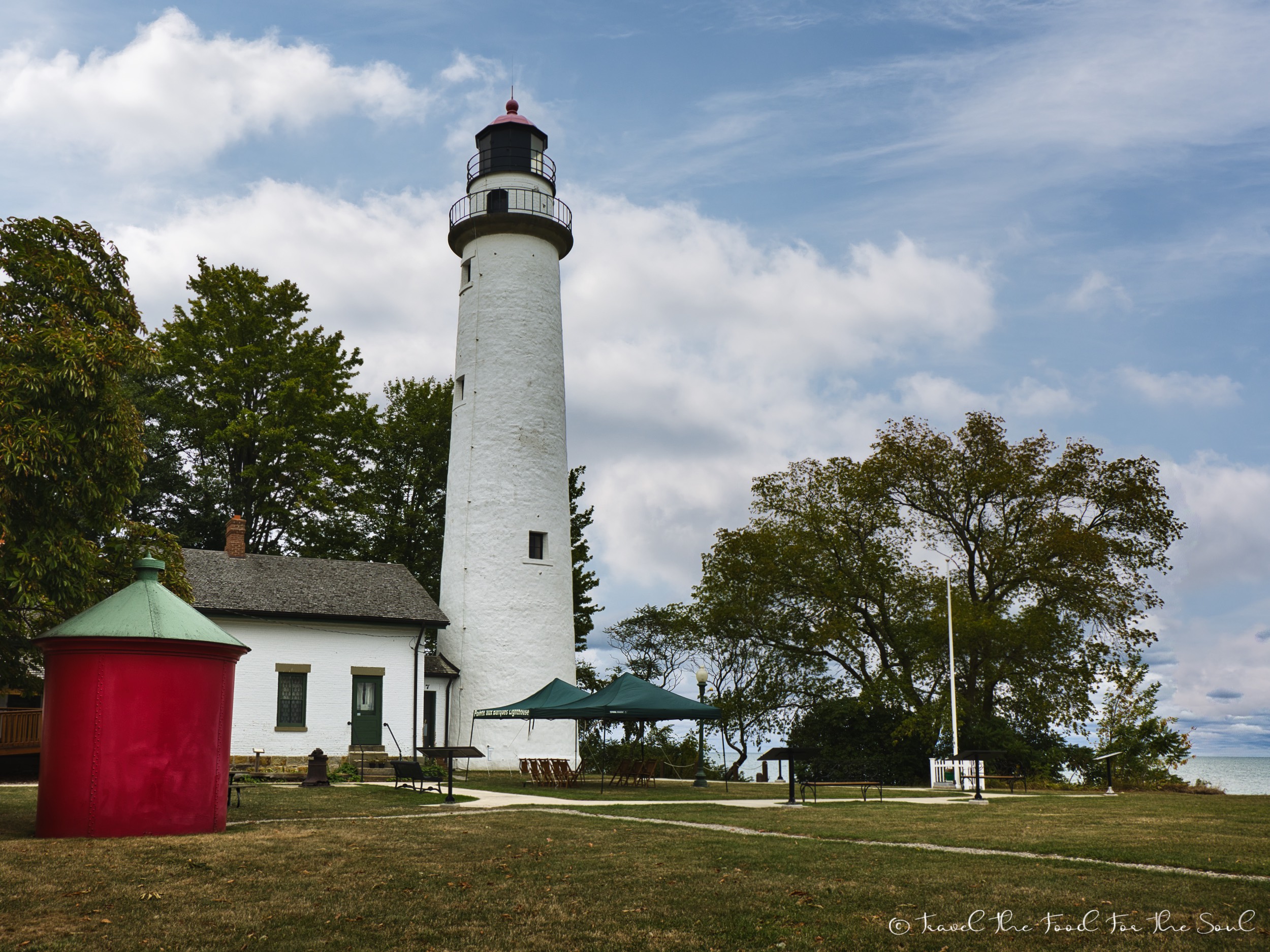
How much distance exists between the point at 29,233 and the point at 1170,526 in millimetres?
29135

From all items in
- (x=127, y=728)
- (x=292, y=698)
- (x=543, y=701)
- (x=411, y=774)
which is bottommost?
(x=411, y=774)

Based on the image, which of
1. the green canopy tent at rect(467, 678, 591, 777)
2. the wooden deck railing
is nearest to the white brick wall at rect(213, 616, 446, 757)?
the green canopy tent at rect(467, 678, 591, 777)

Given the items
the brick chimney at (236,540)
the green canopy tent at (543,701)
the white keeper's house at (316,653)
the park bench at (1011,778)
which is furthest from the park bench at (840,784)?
the brick chimney at (236,540)

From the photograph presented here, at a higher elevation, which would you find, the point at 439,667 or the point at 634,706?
the point at 439,667

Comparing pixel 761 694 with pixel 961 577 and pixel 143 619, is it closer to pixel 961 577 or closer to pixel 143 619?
pixel 961 577

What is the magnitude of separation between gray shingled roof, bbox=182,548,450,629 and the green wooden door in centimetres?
166

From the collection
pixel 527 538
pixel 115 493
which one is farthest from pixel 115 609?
pixel 527 538

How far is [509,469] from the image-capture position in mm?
29594

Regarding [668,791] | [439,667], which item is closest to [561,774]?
[668,791]

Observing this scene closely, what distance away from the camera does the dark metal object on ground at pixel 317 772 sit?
21.1m

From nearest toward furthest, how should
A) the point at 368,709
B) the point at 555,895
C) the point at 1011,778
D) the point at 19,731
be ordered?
the point at 555,895
the point at 19,731
the point at 1011,778
the point at 368,709

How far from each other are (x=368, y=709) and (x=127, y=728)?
1612 centimetres

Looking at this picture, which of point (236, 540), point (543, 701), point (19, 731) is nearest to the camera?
point (19, 731)

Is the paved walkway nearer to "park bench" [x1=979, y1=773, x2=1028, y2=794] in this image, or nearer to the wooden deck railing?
"park bench" [x1=979, y1=773, x2=1028, y2=794]
